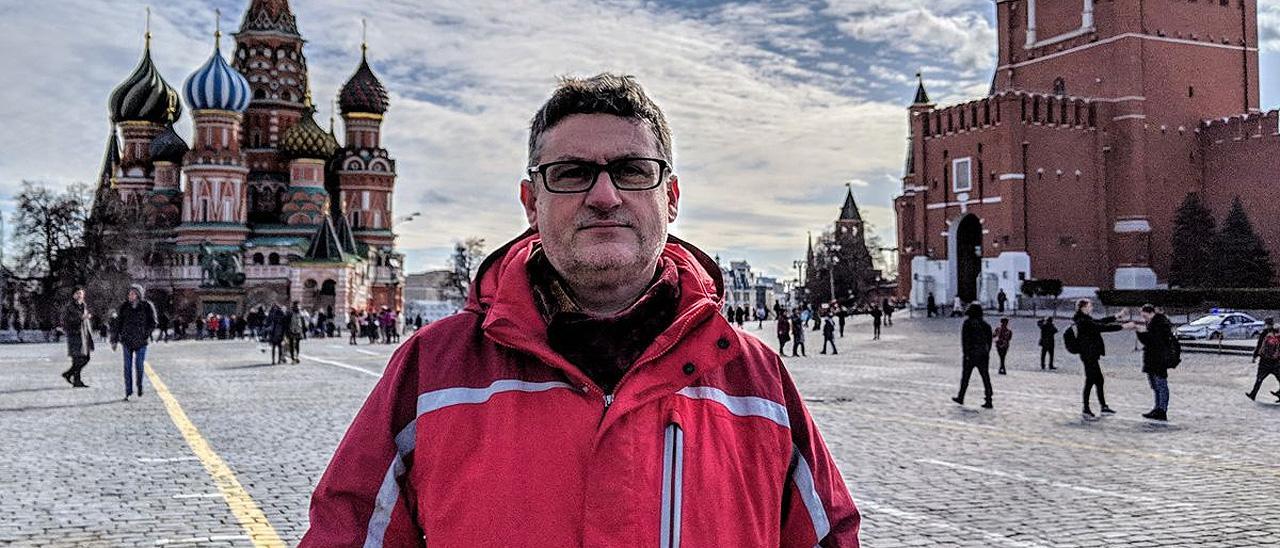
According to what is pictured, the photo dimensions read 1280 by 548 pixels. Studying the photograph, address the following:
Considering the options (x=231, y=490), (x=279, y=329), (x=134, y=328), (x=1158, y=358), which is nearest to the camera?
(x=231, y=490)

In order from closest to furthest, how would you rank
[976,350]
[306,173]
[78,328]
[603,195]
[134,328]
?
[603,195]
[976,350]
[134,328]
[78,328]
[306,173]

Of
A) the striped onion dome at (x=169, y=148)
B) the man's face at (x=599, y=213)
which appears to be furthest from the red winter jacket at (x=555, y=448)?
the striped onion dome at (x=169, y=148)

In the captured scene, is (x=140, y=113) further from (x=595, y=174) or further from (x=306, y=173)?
(x=595, y=174)

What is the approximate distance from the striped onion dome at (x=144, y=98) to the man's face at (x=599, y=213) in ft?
278

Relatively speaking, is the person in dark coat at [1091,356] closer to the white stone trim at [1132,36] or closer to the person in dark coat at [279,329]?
the person in dark coat at [279,329]

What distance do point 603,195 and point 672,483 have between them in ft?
2.06

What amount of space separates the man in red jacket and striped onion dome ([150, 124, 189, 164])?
79.9 meters

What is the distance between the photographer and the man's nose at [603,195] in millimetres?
2422

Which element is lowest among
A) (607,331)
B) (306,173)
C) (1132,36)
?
(607,331)

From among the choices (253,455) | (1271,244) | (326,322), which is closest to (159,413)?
(253,455)

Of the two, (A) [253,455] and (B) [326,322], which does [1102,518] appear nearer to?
(A) [253,455]

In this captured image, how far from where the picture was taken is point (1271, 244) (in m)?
56.7

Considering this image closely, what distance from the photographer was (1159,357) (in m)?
13.2

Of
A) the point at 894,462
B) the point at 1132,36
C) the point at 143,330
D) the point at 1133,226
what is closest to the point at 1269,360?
the point at 894,462
